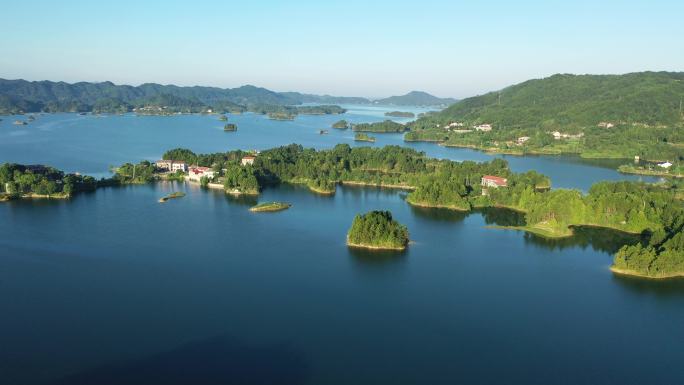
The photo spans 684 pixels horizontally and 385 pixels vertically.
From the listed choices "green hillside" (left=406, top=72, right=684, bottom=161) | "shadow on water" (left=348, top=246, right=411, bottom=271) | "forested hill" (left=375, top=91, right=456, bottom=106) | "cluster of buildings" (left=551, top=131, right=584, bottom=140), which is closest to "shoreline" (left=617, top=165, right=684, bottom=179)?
"green hillside" (left=406, top=72, right=684, bottom=161)

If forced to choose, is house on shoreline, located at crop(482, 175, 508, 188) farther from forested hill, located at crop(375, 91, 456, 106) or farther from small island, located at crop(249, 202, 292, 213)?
forested hill, located at crop(375, 91, 456, 106)

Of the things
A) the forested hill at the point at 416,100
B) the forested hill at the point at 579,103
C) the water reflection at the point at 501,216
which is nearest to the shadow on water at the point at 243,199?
the water reflection at the point at 501,216

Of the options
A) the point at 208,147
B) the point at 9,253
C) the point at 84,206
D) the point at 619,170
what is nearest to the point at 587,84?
the point at 619,170

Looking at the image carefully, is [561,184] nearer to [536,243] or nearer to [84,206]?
[536,243]

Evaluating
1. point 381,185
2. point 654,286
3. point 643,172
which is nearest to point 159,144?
point 381,185

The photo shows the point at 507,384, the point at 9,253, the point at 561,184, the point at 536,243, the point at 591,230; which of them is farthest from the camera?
the point at 561,184

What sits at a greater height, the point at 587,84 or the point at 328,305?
the point at 587,84

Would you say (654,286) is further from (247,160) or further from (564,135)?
(564,135)
